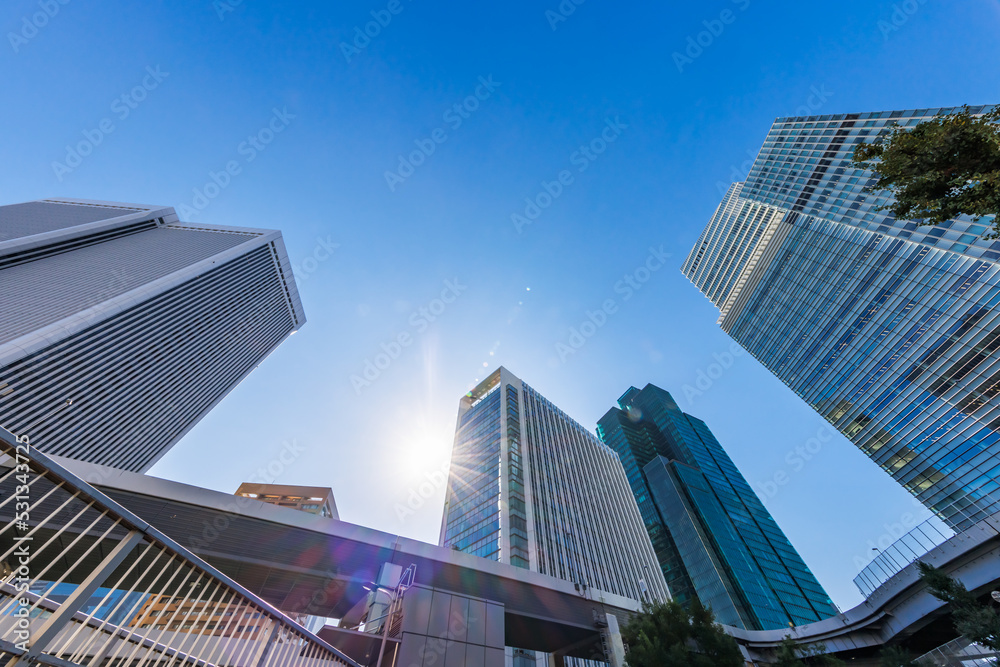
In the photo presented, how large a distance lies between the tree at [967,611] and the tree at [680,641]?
22.6 feet

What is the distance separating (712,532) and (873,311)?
5689 cm

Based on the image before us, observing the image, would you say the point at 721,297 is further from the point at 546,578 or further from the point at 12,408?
the point at 12,408

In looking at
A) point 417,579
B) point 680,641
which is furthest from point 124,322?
point 680,641

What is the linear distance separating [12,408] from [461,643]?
52.6m

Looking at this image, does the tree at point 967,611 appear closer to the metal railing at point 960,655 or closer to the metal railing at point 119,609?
the metal railing at point 960,655

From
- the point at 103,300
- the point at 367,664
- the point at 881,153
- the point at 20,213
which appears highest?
the point at 20,213

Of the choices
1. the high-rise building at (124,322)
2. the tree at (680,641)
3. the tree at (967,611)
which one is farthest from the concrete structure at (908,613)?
the high-rise building at (124,322)

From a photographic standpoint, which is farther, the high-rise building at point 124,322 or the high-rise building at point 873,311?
the high-rise building at point 873,311

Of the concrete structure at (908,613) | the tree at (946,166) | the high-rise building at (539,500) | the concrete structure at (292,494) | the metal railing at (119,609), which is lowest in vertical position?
the metal railing at (119,609)

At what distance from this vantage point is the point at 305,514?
15.8 metres

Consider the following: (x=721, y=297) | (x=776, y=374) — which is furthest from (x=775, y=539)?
(x=721, y=297)

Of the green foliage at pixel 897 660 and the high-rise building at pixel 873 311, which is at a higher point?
the high-rise building at pixel 873 311

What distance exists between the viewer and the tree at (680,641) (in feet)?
45.4

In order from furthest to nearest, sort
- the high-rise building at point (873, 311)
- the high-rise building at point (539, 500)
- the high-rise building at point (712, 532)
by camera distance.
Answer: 1. the high-rise building at point (712, 532)
2. the high-rise building at point (873, 311)
3. the high-rise building at point (539, 500)
